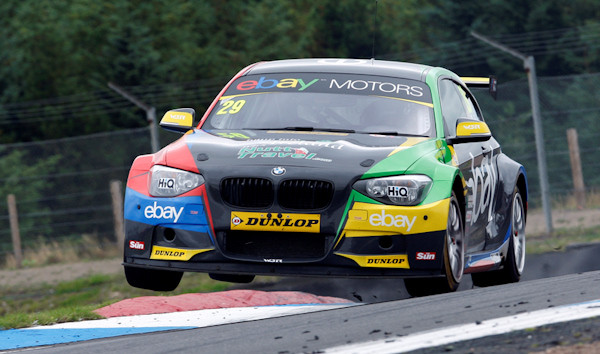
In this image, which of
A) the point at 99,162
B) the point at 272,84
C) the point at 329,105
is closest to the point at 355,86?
the point at 329,105

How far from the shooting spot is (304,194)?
6824 mm

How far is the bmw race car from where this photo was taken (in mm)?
6816

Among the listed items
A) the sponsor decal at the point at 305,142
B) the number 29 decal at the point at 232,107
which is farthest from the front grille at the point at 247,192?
the number 29 decal at the point at 232,107

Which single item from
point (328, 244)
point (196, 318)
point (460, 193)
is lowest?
point (196, 318)

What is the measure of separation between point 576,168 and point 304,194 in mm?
12976

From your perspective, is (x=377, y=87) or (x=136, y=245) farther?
(x=377, y=87)

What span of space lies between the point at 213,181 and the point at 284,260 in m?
0.62

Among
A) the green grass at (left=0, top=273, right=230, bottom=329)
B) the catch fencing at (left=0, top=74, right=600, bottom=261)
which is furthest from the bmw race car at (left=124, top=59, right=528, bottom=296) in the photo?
the catch fencing at (left=0, top=74, right=600, bottom=261)

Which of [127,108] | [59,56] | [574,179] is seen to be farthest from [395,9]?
[574,179]

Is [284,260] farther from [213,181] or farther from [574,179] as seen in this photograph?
[574,179]

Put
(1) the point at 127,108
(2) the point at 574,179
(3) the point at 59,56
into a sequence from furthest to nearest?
(3) the point at 59,56, (1) the point at 127,108, (2) the point at 574,179

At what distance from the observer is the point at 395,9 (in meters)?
70.7

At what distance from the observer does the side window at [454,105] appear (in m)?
8.41

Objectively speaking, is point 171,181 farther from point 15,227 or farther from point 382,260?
point 15,227
